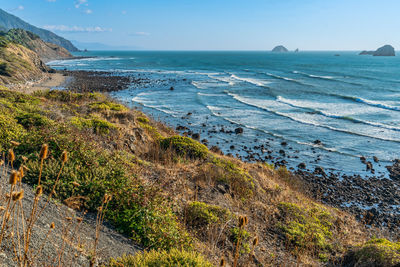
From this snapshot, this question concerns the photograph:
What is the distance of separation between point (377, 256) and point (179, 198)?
5001 mm

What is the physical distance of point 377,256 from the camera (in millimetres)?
6816

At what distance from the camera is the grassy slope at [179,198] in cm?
628

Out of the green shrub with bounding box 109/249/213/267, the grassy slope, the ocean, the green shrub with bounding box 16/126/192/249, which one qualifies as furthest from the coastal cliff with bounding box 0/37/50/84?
the green shrub with bounding box 109/249/213/267

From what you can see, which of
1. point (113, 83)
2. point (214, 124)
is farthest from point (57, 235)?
point (113, 83)

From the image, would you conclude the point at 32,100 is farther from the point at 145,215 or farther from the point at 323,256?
the point at 323,256

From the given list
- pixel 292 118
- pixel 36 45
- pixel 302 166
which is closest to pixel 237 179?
pixel 302 166

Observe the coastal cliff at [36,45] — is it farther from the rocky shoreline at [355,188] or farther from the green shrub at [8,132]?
the green shrub at [8,132]

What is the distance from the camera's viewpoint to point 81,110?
604 inches

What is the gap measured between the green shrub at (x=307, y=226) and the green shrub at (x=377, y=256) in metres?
1.10

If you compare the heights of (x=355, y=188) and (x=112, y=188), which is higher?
(x=112, y=188)

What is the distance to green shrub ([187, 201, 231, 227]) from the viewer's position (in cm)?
736

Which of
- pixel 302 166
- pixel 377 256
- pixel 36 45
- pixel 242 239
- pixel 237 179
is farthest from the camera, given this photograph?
pixel 36 45

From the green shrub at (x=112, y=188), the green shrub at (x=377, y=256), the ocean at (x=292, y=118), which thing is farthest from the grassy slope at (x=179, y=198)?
the ocean at (x=292, y=118)

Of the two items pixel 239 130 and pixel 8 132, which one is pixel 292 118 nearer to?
pixel 239 130
